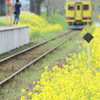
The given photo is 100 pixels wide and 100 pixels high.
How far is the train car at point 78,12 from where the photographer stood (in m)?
34.2

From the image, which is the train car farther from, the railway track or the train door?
the railway track

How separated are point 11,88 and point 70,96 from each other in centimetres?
401

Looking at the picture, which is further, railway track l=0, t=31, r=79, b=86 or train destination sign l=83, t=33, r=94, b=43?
railway track l=0, t=31, r=79, b=86

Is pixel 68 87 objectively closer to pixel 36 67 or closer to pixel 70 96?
pixel 70 96

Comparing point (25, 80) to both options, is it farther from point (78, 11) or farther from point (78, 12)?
point (78, 12)

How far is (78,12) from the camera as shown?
34688mm

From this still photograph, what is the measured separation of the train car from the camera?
3422 centimetres

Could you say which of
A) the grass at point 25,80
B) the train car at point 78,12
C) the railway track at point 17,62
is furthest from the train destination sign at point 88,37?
the train car at point 78,12

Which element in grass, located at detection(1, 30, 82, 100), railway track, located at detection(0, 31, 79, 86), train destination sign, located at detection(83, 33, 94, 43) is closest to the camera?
grass, located at detection(1, 30, 82, 100)

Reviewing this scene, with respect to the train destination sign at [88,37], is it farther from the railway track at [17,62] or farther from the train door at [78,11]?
the train door at [78,11]

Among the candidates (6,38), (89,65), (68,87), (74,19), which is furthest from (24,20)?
(68,87)

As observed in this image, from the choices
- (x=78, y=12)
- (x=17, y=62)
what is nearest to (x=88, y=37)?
(x=17, y=62)

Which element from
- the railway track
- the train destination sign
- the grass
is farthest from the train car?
the train destination sign

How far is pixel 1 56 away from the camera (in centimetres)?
1537
